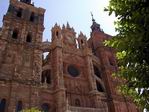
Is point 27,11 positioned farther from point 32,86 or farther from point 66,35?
point 32,86

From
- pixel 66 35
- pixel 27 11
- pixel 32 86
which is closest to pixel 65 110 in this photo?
pixel 32 86

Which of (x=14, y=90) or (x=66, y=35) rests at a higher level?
(x=66, y=35)

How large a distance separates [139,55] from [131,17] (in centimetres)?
116

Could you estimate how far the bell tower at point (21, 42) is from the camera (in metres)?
21.8

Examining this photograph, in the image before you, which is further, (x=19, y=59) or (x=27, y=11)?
(x=27, y=11)

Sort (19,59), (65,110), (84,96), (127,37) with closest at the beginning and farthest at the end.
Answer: (127,37)
(65,110)
(19,59)
(84,96)

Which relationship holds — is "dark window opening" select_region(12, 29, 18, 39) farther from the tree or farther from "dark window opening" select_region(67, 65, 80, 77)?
the tree

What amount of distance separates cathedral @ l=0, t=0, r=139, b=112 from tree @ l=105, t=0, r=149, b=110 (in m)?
13.9

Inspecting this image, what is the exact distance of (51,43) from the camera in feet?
89.6

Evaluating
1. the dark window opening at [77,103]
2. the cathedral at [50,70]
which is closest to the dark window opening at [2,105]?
the cathedral at [50,70]

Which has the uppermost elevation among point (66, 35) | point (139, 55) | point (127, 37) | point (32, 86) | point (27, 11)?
point (27, 11)

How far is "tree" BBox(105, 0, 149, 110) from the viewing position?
595cm

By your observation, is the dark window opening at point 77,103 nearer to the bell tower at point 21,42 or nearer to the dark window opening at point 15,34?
the bell tower at point 21,42

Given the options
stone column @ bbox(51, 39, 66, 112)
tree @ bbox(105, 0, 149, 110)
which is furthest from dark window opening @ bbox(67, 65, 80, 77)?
tree @ bbox(105, 0, 149, 110)
